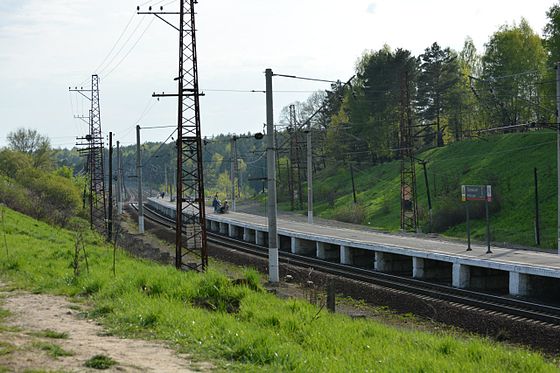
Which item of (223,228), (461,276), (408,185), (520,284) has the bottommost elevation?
(223,228)

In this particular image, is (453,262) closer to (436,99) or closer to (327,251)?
(327,251)

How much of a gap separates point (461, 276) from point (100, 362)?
59.1ft

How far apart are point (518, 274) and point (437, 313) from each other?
4.42 metres

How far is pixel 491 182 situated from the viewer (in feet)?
178

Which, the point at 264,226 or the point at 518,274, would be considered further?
the point at 264,226

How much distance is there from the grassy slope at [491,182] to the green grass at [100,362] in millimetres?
34878

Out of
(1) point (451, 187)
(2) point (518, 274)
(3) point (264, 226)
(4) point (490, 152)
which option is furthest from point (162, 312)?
(4) point (490, 152)

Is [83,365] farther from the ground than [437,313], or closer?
farther from the ground

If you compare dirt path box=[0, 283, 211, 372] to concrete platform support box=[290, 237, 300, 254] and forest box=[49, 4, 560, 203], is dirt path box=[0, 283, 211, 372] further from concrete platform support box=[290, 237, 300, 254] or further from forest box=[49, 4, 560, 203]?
forest box=[49, 4, 560, 203]

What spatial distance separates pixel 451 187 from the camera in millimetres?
60094

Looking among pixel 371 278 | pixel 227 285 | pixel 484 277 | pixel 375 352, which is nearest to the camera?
pixel 375 352

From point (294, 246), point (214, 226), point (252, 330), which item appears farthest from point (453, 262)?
point (214, 226)

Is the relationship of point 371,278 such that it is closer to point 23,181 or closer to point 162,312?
point 162,312

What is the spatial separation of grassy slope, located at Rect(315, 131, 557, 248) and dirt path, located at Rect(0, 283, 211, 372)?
107 feet
